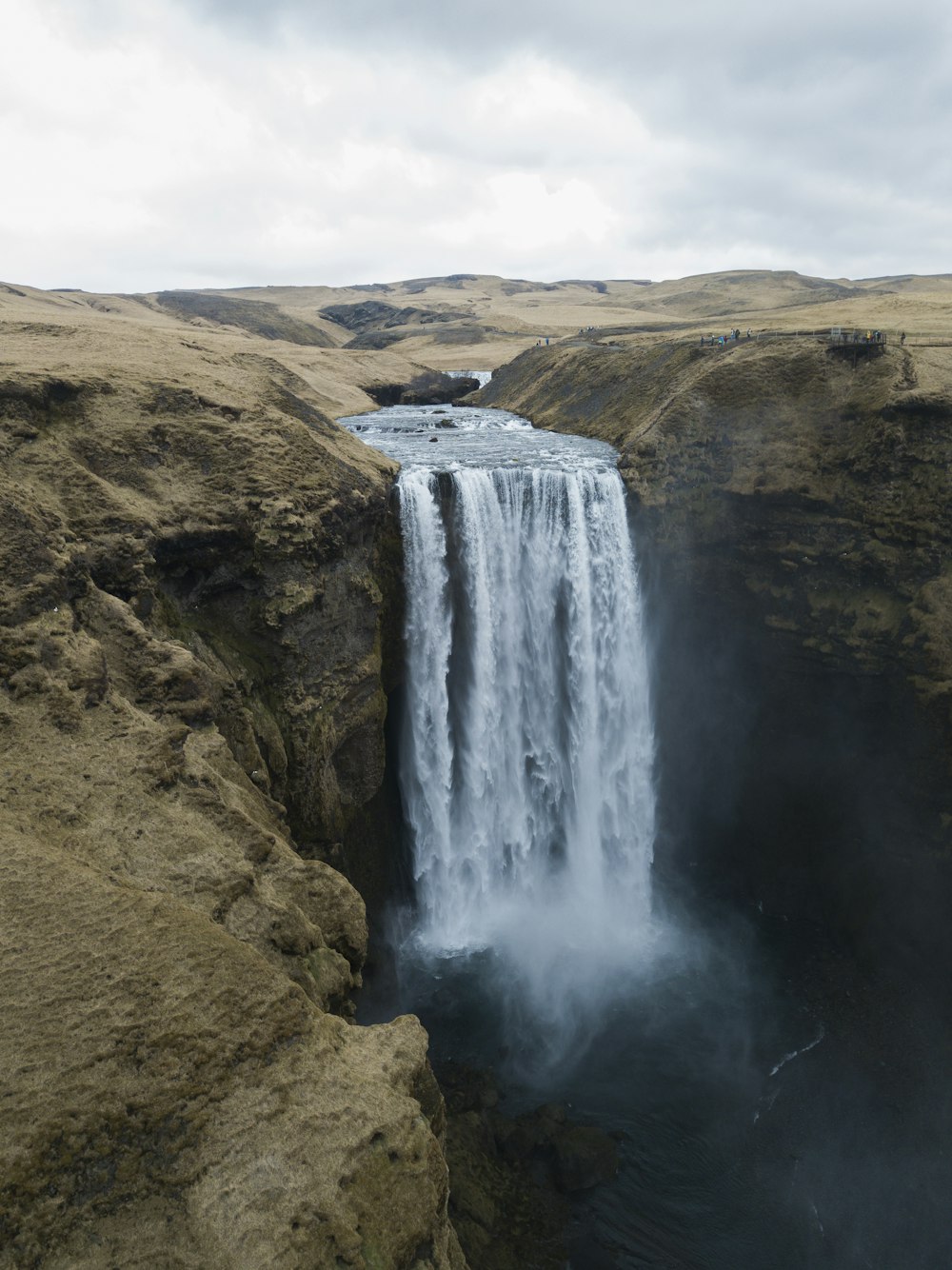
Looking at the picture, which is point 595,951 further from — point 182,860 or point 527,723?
point 182,860

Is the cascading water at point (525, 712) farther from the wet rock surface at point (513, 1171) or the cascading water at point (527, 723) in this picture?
the wet rock surface at point (513, 1171)

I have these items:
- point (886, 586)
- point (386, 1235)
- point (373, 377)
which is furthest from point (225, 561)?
point (373, 377)

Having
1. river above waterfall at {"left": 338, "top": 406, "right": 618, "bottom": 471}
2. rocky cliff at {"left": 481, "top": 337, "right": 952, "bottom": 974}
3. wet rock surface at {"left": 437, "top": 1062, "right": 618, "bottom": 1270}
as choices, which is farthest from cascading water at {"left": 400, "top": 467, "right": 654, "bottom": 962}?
wet rock surface at {"left": 437, "top": 1062, "right": 618, "bottom": 1270}

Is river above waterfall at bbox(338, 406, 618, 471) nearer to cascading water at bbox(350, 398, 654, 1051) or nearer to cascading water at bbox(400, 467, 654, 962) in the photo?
cascading water at bbox(350, 398, 654, 1051)

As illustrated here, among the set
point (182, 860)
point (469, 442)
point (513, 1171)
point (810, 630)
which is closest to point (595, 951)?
point (513, 1171)

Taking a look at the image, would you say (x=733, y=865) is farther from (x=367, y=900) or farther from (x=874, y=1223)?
(x=367, y=900)
